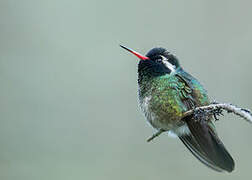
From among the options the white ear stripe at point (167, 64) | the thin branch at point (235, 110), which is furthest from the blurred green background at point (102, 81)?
the thin branch at point (235, 110)

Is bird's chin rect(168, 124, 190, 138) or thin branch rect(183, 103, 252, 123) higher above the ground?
bird's chin rect(168, 124, 190, 138)

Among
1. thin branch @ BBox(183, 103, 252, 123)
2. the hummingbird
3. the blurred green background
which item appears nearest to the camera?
thin branch @ BBox(183, 103, 252, 123)

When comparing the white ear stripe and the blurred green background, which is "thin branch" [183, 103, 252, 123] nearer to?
the white ear stripe

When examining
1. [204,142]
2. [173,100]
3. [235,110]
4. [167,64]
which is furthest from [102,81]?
[235,110]

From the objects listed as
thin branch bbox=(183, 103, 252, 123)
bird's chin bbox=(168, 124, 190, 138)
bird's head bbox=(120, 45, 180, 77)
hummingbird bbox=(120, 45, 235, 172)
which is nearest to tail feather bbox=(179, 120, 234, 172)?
hummingbird bbox=(120, 45, 235, 172)

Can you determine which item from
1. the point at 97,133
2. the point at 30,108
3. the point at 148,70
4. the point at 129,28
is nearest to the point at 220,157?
the point at 148,70

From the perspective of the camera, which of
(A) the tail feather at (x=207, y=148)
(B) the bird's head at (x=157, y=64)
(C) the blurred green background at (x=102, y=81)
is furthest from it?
(C) the blurred green background at (x=102, y=81)

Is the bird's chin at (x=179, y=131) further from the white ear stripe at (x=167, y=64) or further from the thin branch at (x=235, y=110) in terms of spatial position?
the thin branch at (x=235, y=110)

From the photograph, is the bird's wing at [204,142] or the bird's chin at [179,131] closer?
the bird's wing at [204,142]
